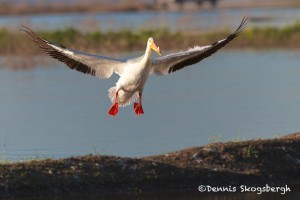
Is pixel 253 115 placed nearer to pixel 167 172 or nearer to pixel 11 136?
pixel 11 136

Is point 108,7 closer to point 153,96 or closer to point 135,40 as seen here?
point 135,40

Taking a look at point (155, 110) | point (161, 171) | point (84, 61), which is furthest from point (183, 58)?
point (155, 110)

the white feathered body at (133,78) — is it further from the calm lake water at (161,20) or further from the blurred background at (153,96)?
the calm lake water at (161,20)

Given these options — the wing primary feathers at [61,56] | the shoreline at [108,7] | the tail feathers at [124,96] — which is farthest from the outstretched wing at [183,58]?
the shoreline at [108,7]

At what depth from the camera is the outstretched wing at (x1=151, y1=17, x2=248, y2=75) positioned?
473 inches

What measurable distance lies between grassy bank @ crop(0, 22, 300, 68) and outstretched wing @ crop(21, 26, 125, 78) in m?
13.7

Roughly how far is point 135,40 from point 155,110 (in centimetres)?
1100

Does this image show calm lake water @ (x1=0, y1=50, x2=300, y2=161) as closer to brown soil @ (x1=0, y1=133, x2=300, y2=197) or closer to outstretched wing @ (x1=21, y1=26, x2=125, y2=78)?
outstretched wing @ (x1=21, y1=26, x2=125, y2=78)

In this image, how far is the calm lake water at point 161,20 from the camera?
32.3 metres

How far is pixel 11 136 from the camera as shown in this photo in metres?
14.3

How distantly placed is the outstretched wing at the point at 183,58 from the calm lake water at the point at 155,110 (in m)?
1.12

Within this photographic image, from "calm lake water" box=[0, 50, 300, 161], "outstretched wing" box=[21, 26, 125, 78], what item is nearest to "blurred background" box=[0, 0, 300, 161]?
"calm lake water" box=[0, 50, 300, 161]

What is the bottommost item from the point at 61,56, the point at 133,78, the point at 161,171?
the point at 161,171

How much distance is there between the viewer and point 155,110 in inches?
659
